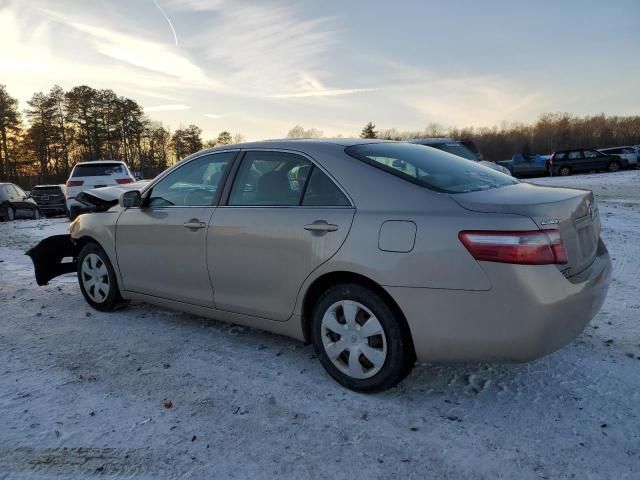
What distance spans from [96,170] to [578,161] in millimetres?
26350

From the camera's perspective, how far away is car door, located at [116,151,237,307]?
12.7ft

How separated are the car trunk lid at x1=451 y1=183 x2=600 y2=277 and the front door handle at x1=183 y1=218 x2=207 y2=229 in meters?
1.95

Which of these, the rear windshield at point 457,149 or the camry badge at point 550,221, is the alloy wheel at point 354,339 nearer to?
the camry badge at point 550,221

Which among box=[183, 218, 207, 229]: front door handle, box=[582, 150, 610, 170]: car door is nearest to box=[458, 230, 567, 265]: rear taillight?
box=[183, 218, 207, 229]: front door handle

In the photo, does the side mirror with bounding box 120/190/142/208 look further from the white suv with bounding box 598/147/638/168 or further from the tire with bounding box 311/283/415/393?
the white suv with bounding box 598/147/638/168

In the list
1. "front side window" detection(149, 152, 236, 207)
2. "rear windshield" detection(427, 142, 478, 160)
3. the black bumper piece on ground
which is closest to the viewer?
"front side window" detection(149, 152, 236, 207)

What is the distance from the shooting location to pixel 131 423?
2830 mm

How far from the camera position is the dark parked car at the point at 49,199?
2125cm

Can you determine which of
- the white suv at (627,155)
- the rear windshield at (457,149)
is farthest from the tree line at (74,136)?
the rear windshield at (457,149)

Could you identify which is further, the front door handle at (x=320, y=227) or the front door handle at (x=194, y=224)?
the front door handle at (x=194, y=224)

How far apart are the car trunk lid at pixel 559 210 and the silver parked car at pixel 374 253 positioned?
12 mm

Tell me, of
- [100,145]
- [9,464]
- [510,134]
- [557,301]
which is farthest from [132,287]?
[510,134]

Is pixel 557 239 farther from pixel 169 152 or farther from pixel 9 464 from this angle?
pixel 169 152

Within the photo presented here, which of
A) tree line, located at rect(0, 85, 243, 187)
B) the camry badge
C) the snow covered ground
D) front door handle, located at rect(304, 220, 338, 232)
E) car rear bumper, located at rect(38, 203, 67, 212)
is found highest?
tree line, located at rect(0, 85, 243, 187)
